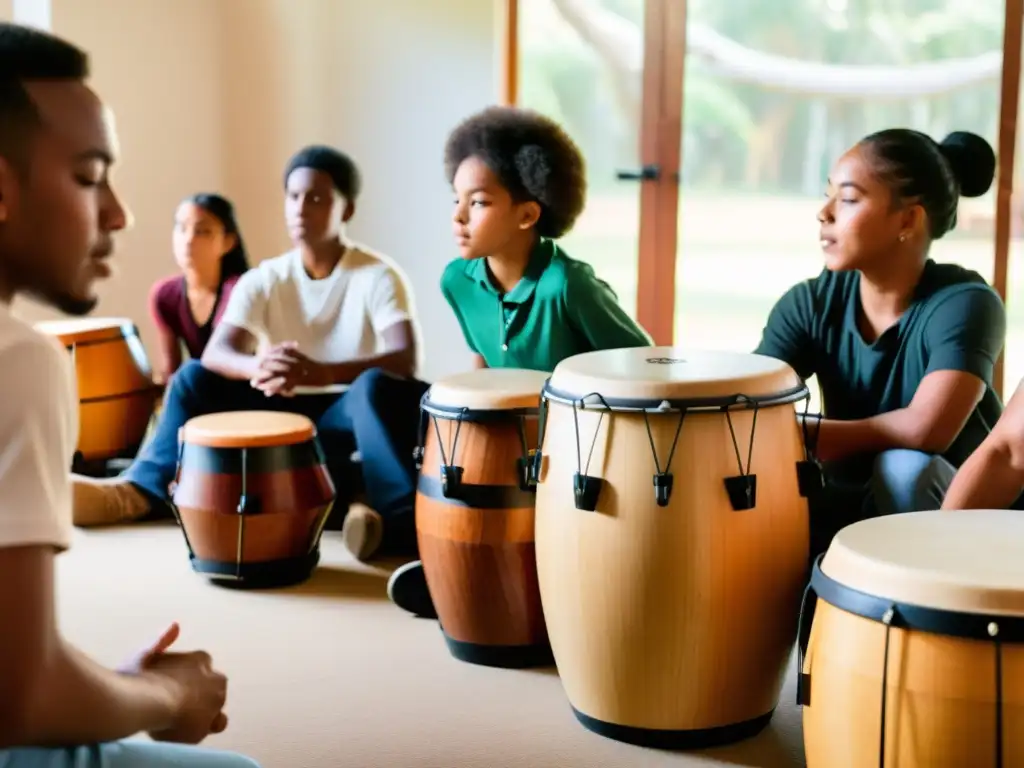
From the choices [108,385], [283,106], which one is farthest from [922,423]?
[283,106]

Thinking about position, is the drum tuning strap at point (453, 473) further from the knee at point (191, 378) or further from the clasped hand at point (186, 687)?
the knee at point (191, 378)

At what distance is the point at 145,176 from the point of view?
4.38 m

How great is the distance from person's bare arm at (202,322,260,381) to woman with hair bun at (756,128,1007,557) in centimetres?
135

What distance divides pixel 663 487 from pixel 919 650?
50 centimetres

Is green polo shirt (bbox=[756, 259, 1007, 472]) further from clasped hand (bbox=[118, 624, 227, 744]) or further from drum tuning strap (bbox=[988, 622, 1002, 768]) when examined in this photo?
clasped hand (bbox=[118, 624, 227, 744])

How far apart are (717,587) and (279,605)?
1147 mm

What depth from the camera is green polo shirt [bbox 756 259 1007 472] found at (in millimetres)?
2270

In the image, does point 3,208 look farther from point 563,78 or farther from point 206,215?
point 563,78

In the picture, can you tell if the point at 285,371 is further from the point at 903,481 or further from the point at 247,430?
the point at 903,481

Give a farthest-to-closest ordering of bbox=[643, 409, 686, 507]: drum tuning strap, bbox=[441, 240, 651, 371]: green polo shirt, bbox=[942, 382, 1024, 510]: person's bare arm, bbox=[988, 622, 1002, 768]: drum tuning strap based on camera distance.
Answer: bbox=[441, 240, 651, 371]: green polo shirt → bbox=[643, 409, 686, 507]: drum tuning strap → bbox=[942, 382, 1024, 510]: person's bare arm → bbox=[988, 622, 1002, 768]: drum tuning strap

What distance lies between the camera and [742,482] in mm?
1842

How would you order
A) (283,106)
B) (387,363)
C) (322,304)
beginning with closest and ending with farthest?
(387,363), (322,304), (283,106)

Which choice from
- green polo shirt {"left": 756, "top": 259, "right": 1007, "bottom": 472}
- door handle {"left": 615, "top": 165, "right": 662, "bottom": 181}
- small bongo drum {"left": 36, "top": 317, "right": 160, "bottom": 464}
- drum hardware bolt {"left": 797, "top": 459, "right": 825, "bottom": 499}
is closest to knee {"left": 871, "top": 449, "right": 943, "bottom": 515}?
green polo shirt {"left": 756, "top": 259, "right": 1007, "bottom": 472}

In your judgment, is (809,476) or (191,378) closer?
(809,476)
